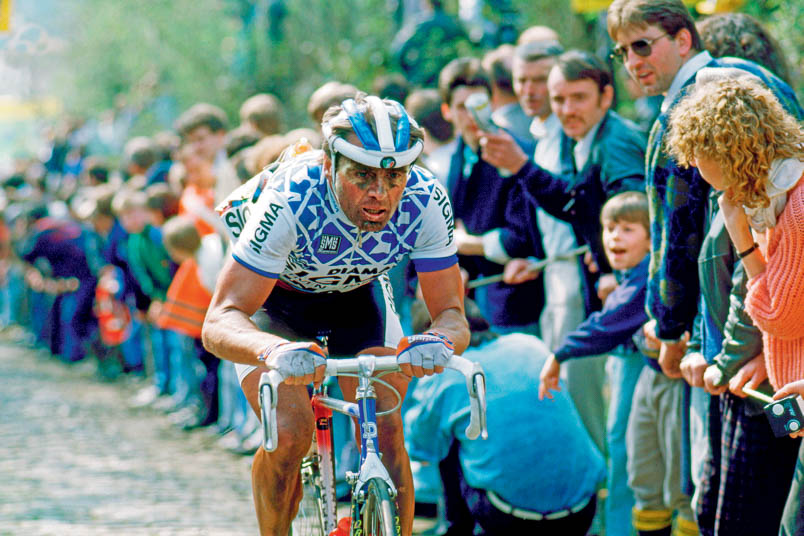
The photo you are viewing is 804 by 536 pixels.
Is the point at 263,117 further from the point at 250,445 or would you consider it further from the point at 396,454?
the point at 396,454

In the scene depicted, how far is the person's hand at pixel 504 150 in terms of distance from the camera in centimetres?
601

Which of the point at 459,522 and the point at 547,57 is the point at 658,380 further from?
the point at 547,57

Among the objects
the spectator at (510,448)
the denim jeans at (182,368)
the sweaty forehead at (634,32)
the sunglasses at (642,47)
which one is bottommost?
the denim jeans at (182,368)

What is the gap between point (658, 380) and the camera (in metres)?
5.47

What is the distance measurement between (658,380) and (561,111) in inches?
61.2

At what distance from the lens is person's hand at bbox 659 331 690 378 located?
195 inches

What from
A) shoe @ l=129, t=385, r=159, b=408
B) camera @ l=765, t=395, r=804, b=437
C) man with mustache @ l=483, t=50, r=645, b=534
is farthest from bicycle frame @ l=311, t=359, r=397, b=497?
shoe @ l=129, t=385, r=159, b=408

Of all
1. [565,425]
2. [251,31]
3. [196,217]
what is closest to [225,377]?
[196,217]

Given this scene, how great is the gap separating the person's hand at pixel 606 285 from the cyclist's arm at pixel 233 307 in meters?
2.36

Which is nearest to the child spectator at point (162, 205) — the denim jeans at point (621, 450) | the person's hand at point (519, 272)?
the person's hand at point (519, 272)

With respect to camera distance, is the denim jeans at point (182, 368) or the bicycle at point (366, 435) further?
the denim jeans at point (182, 368)

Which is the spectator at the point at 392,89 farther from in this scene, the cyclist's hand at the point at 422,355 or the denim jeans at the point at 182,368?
the cyclist's hand at the point at 422,355

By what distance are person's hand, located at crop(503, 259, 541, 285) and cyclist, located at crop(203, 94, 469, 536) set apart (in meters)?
2.05

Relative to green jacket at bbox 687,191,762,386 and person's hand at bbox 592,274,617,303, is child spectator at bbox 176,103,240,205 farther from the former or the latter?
green jacket at bbox 687,191,762,386
